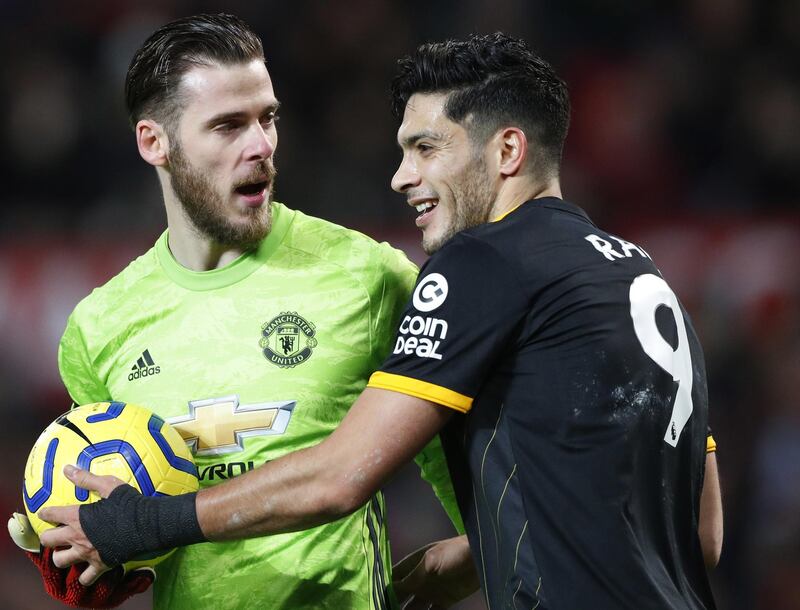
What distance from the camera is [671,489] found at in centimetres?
279

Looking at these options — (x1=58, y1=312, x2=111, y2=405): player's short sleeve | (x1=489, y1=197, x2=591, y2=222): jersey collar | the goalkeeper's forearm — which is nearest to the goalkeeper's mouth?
(x1=58, y1=312, x2=111, y2=405): player's short sleeve

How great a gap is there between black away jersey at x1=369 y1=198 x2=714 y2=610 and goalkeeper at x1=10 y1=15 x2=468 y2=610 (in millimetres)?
506

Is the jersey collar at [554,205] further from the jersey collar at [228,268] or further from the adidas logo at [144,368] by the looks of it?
the adidas logo at [144,368]

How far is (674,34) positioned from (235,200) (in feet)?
17.0

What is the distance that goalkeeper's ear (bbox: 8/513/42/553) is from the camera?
2.97 m

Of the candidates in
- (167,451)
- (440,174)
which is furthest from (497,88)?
(167,451)

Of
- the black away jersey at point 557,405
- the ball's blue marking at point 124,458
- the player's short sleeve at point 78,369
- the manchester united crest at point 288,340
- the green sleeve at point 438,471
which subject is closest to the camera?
the black away jersey at point 557,405

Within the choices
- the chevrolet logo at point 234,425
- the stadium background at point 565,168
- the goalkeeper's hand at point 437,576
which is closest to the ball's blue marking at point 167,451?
the chevrolet logo at point 234,425

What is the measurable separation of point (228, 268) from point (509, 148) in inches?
35.6

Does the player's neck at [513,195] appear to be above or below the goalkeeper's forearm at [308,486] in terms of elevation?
above

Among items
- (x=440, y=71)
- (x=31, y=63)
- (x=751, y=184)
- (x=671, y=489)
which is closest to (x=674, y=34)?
(x=751, y=184)

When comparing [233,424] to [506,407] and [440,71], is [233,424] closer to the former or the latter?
[506,407]

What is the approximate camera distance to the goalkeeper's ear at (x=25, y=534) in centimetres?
297

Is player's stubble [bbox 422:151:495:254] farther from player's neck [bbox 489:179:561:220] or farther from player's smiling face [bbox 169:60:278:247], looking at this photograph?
player's smiling face [bbox 169:60:278:247]
